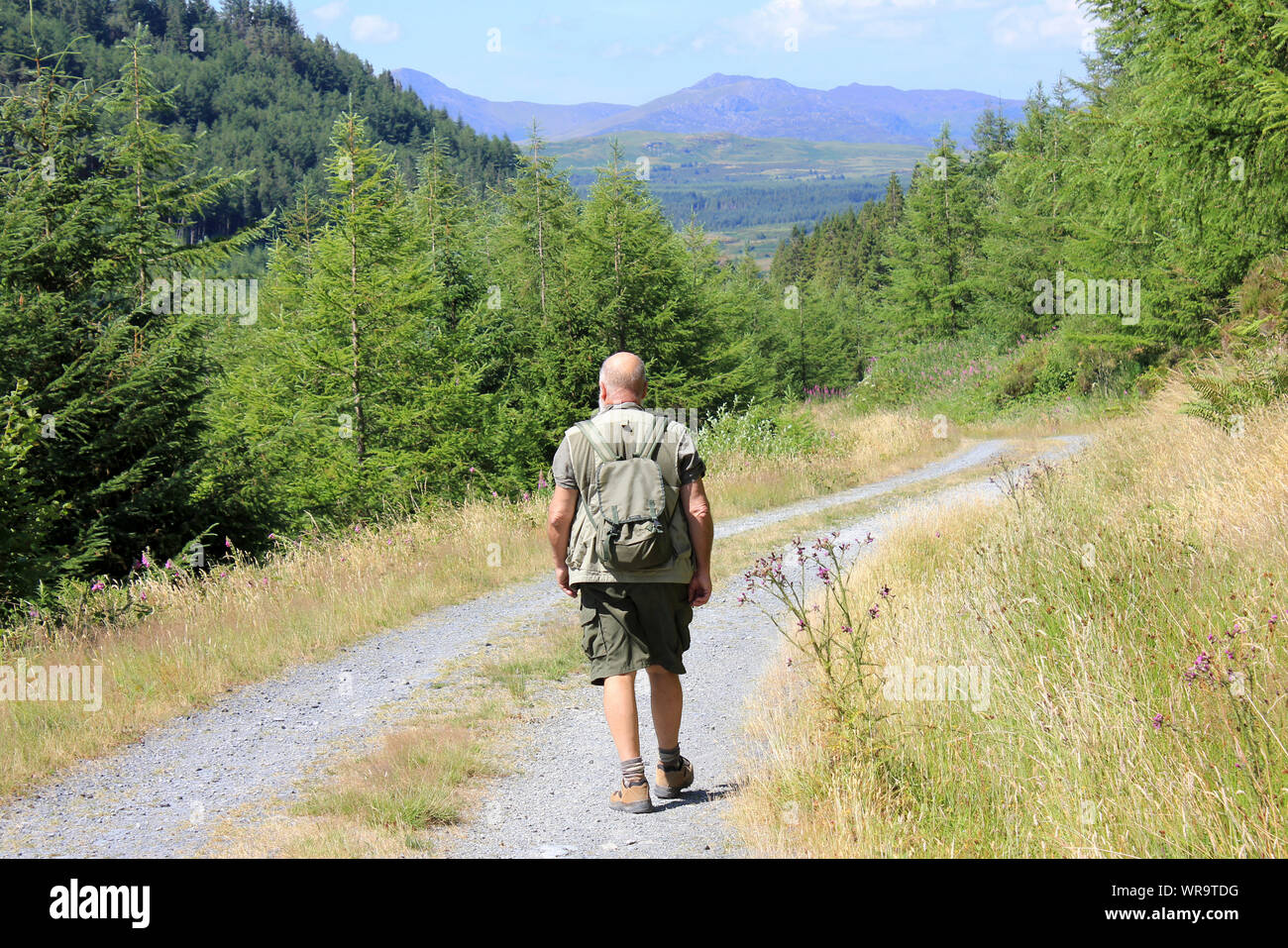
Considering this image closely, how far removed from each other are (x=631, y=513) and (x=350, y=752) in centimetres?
245

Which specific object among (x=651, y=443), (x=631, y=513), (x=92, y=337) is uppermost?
(x=92, y=337)

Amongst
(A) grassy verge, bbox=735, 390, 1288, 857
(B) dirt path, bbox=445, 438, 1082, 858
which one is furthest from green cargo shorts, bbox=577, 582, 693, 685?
(A) grassy verge, bbox=735, 390, 1288, 857

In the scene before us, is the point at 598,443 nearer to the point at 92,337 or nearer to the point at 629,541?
the point at 629,541

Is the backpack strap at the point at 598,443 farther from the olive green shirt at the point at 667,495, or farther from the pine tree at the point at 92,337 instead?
the pine tree at the point at 92,337

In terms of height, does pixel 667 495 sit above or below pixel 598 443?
below

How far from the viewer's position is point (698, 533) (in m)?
3.95

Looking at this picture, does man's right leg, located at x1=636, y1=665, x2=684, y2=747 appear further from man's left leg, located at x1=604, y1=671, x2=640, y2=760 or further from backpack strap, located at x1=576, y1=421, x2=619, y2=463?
backpack strap, located at x1=576, y1=421, x2=619, y2=463

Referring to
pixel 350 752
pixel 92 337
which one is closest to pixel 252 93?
pixel 92 337

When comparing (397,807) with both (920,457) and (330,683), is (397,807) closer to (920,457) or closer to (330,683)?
(330,683)

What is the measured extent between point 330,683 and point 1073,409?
21.4 metres

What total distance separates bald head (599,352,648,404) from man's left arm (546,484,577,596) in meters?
0.44

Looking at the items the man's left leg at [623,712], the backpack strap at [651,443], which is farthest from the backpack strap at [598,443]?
the man's left leg at [623,712]

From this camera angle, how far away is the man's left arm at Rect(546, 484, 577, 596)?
13.0 feet
